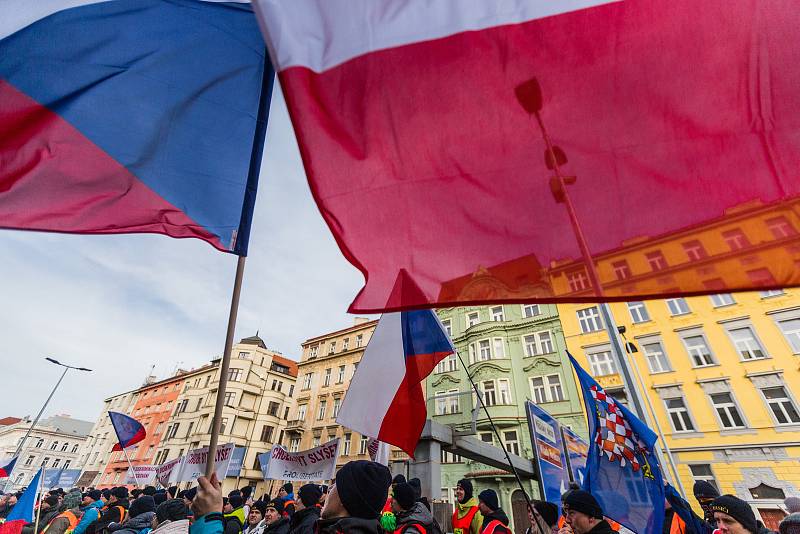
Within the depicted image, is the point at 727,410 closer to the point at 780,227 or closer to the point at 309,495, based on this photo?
the point at 309,495

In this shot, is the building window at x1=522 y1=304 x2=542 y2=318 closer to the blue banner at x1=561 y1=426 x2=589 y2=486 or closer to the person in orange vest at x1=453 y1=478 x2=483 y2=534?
the blue banner at x1=561 y1=426 x2=589 y2=486

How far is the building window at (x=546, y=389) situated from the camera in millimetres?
23250

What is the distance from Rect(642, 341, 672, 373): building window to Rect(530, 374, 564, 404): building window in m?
5.07

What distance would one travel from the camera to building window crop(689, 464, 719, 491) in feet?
57.7

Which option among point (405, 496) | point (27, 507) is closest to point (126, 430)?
point (27, 507)

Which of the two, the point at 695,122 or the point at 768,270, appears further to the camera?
the point at 695,122

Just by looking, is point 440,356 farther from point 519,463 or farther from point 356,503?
point 519,463

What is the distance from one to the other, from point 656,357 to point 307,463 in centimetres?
2081

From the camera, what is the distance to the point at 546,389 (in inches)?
933

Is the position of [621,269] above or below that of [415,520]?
above

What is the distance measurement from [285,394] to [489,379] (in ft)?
95.1

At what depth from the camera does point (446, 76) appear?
223cm

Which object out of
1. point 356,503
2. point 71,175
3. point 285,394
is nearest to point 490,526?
point 356,503

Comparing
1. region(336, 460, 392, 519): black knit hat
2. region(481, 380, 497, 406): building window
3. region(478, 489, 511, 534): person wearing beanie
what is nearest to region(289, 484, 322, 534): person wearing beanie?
region(336, 460, 392, 519): black knit hat
